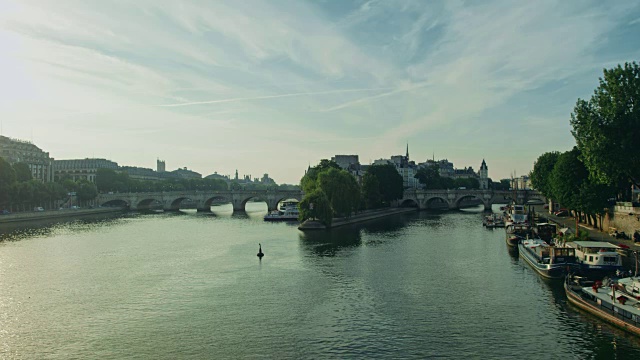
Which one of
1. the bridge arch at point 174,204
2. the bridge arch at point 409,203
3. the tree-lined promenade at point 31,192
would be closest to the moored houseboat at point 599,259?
the bridge arch at point 409,203

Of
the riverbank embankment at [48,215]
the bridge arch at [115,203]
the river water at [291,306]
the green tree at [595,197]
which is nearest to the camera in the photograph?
the river water at [291,306]

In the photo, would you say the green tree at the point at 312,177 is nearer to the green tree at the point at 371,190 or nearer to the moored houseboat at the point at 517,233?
the green tree at the point at 371,190

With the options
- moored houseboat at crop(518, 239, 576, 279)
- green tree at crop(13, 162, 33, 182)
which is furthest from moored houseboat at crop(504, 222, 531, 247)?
green tree at crop(13, 162, 33, 182)

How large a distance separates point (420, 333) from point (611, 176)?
42310 millimetres

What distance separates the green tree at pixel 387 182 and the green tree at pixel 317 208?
4995cm

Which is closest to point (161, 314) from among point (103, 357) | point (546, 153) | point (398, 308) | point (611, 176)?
point (103, 357)

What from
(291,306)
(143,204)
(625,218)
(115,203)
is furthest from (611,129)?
(115,203)

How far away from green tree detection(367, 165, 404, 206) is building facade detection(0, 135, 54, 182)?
111085 millimetres

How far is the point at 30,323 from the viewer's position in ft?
115

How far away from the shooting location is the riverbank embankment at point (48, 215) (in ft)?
373

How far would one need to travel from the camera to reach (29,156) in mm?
173875

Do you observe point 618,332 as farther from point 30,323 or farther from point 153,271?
point 153,271

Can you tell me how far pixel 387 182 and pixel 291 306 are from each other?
106 metres

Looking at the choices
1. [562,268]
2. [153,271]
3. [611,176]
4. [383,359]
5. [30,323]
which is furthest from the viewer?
[611,176]
